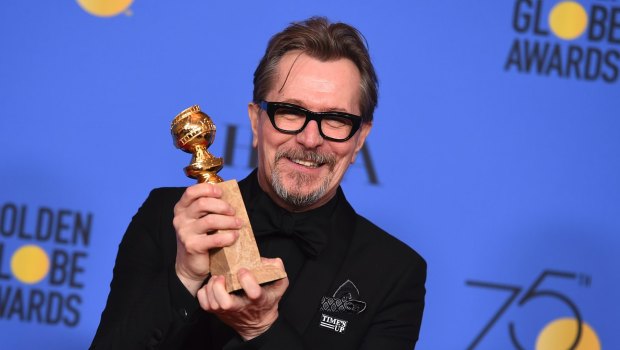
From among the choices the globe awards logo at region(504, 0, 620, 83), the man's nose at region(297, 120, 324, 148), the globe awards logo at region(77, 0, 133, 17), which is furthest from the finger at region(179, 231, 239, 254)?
the globe awards logo at region(504, 0, 620, 83)

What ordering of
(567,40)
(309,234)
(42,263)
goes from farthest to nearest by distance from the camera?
(567,40) → (42,263) → (309,234)

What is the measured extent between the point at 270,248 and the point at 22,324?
42.2 inches

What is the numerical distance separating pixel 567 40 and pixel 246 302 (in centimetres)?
169

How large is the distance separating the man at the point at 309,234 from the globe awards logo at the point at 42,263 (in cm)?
77

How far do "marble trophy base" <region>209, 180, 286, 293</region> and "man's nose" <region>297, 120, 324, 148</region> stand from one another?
271 millimetres

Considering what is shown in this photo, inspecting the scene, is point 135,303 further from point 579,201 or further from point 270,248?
point 579,201

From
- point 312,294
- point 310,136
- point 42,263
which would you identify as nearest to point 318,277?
point 312,294

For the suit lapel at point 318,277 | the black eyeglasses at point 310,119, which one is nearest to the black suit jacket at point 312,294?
the suit lapel at point 318,277

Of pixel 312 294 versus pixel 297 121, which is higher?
pixel 297 121

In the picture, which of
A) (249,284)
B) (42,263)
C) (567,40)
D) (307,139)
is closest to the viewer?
(249,284)

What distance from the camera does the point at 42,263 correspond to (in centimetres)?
268

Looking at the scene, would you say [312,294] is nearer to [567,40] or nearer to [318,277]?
[318,277]

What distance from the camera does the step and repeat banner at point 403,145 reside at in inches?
106

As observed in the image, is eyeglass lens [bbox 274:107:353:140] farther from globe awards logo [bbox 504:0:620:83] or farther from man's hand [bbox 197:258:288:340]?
globe awards logo [bbox 504:0:620:83]
